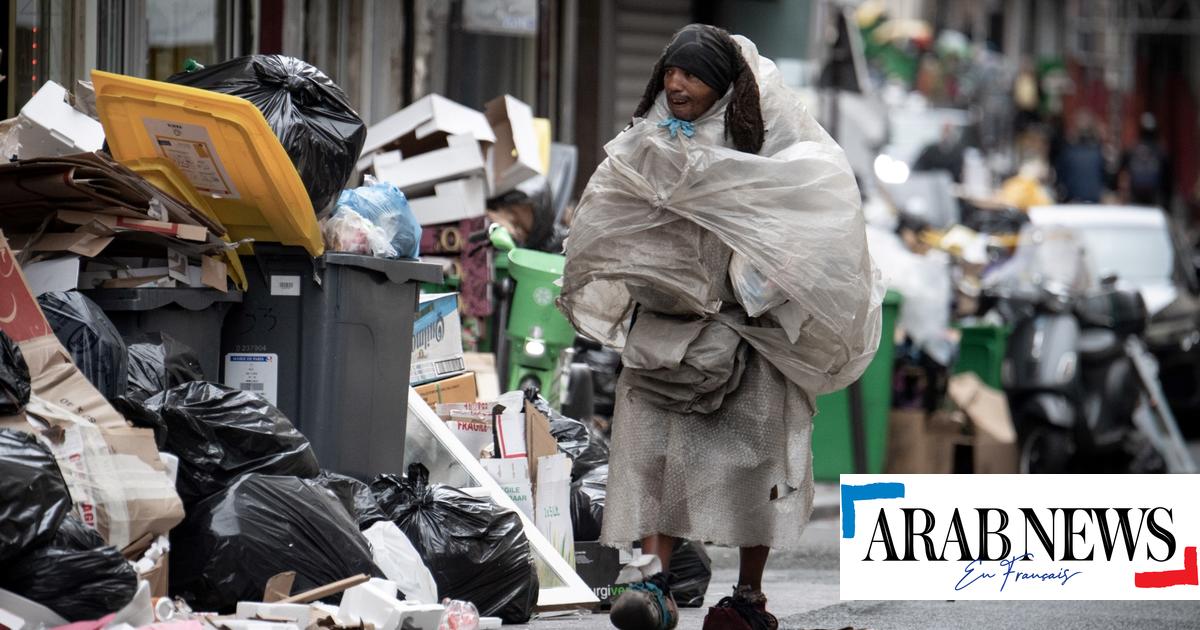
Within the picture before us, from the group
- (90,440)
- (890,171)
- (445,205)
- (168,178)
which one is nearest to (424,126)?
(445,205)

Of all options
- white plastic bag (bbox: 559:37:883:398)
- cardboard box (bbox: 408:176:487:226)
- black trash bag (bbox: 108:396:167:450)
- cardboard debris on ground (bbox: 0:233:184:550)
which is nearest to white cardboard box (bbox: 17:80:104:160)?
cardboard debris on ground (bbox: 0:233:184:550)

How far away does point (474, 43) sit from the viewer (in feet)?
40.7

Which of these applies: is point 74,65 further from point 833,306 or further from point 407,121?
point 833,306

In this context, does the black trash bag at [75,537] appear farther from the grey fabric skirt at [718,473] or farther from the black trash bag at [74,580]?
the grey fabric skirt at [718,473]

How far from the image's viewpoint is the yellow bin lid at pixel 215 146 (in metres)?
5.70

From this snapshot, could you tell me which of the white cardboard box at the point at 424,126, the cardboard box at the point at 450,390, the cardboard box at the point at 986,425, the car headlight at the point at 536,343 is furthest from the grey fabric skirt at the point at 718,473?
the cardboard box at the point at 986,425

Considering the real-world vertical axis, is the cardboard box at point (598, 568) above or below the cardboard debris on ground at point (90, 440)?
below

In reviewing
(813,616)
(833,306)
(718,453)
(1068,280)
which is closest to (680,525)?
(718,453)

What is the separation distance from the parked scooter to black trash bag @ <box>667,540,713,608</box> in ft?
16.9

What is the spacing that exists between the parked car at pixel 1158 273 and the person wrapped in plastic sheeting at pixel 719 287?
377 inches

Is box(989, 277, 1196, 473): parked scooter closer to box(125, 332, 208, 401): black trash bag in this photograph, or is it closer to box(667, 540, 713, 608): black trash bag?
box(667, 540, 713, 608): black trash bag

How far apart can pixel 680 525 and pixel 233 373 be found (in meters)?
1.78

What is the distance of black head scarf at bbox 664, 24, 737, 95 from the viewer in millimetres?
5074

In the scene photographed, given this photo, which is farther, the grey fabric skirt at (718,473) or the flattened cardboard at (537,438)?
the flattened cardboard at (537,438)
